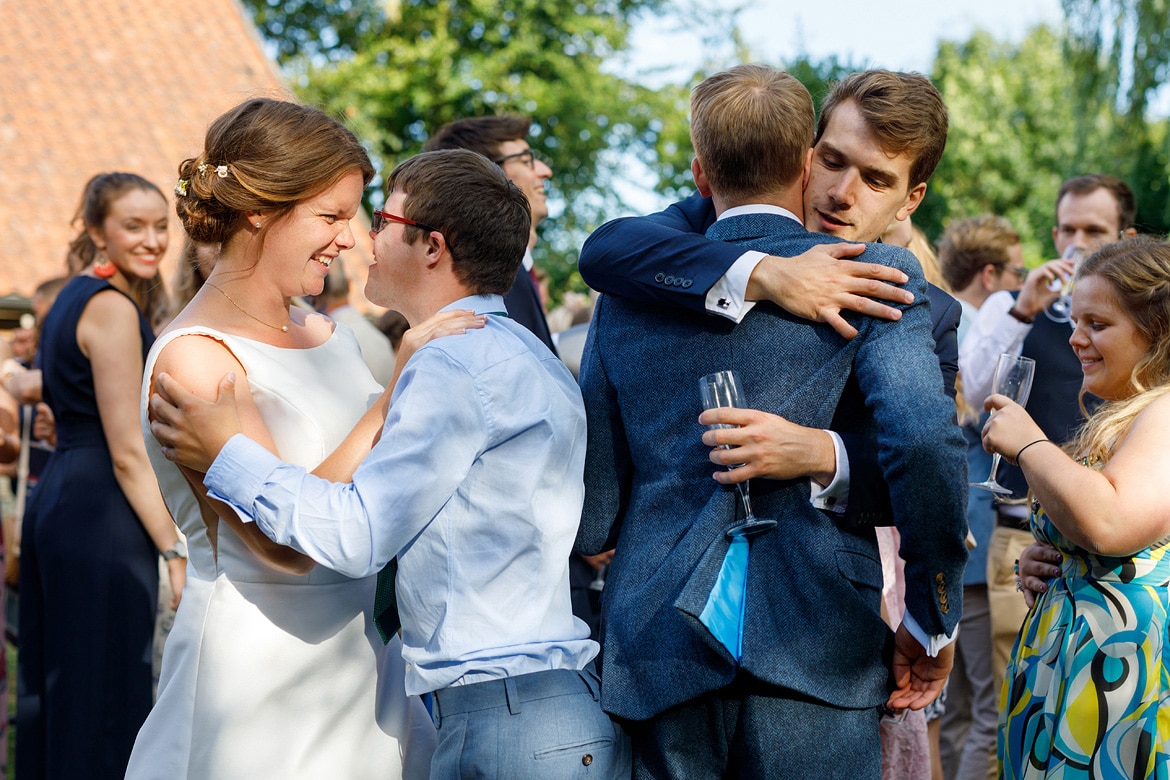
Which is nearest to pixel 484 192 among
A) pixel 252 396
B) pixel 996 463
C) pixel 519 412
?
pixel 519 412

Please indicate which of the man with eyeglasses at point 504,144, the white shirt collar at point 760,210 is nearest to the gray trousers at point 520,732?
the white shirt collar at point 760,210

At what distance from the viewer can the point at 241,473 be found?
2283 mm

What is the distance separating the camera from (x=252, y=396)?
2582 mm

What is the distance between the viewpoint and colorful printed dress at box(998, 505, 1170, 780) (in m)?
2.85

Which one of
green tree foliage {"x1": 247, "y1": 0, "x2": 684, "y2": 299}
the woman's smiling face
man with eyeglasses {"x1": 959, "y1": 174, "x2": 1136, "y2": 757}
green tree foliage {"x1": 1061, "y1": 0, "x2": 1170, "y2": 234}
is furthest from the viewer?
green tree foliage {"x1": 247, "y1": 0, "x2": 684, "y2": 299}

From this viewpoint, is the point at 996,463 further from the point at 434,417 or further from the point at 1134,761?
the point at 434,417

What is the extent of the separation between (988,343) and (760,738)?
3.82 m

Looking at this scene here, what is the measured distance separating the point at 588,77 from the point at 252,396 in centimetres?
2143

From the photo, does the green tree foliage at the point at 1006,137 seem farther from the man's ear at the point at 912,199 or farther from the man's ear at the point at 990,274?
the man's ear at the point at 912,199

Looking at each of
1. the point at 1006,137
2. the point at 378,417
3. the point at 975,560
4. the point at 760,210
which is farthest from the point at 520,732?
the point at 1006,137

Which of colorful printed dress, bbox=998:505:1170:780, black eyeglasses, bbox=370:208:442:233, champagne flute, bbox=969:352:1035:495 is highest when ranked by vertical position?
black eyeglasses, bbox=370:208:442:233

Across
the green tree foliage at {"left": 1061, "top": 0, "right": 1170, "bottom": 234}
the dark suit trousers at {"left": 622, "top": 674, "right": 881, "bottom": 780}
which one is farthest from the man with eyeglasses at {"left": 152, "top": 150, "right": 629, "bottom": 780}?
the green tree foliage at {"left": 1061, "top": 0, "right": 1170, "bottom": 234}

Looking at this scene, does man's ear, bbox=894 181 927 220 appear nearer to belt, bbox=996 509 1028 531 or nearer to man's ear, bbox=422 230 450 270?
man's ear, bbox=422 230 450 270

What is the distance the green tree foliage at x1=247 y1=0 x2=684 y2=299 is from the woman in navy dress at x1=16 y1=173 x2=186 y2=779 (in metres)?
16.8
